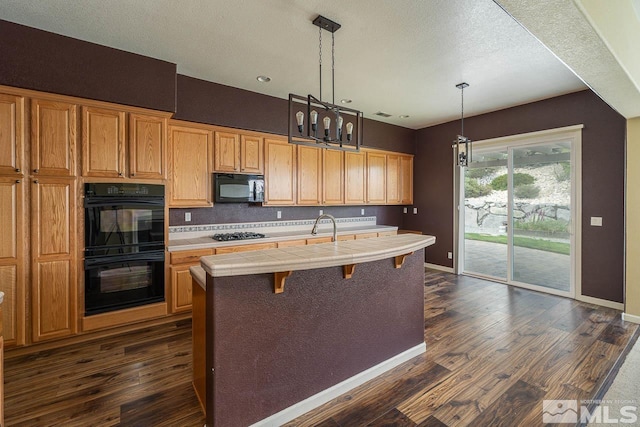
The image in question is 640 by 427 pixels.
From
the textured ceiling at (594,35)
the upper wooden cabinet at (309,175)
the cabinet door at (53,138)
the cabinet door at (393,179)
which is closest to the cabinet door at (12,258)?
the cabinet door at (53,138)

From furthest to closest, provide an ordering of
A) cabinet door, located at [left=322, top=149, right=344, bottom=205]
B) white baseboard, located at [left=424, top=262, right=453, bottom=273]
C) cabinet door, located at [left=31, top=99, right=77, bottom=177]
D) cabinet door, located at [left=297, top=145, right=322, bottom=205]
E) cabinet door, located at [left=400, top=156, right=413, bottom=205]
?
cabinet door, located at [left=400, top=156, right=413, bottom=205]
white baseboard, located at [left=424, top=262, right=453, bottom=273]
cabinet door, located at [left=322, top=149, right=344, bottom=205]
cabinet door, located at [left=297, top=145, right=322, bottom=205]
cabinet door, located at [left=31, top=99, right=77, bottom=177]

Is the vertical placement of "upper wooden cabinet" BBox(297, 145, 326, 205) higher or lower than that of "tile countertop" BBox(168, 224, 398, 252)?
higher

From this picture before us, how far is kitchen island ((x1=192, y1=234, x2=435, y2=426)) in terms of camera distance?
1.68 meters

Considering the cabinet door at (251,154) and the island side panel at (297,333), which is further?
the cabinet door at (251,154)

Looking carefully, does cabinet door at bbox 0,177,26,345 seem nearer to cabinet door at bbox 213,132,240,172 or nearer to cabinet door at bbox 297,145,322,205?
cabinet door at bbox 213,132,240,172

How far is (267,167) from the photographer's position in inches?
171

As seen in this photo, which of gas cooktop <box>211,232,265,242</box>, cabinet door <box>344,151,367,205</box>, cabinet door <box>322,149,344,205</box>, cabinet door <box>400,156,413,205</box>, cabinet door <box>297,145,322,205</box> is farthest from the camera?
cabinet door <box>400,156,413,205</box>

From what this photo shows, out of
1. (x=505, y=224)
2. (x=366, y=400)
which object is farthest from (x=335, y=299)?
(x=505, y=224)

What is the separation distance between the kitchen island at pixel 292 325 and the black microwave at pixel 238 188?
2.01m

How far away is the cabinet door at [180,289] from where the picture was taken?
3.37 metres

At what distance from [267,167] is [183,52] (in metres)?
1.74

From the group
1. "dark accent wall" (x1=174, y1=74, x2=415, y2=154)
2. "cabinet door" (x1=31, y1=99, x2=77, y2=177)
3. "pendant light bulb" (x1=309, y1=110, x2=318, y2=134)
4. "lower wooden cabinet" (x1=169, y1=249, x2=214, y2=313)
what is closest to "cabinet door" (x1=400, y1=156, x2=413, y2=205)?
"dark accent wall" (x1=174, y1=74, x2=415, y2=154)

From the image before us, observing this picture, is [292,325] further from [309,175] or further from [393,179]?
[393,179]

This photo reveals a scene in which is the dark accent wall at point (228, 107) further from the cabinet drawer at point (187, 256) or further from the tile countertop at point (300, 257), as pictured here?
the tile countertop at point (300, 257)
